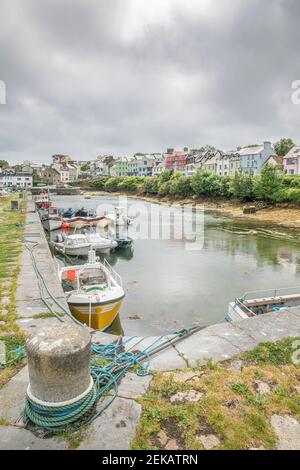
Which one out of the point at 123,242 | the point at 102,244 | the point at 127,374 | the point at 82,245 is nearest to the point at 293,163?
the point at 123,242

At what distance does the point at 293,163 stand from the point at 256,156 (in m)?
14.5

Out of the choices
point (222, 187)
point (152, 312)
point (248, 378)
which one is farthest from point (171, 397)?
point (222, 187)

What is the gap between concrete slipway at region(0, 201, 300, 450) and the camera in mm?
4387

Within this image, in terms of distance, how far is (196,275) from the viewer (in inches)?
811

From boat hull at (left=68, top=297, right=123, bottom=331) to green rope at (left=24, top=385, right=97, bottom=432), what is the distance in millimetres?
6717

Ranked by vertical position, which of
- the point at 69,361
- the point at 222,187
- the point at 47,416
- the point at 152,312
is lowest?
the point at 152,312

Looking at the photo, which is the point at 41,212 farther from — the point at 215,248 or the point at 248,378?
the point at 248,378

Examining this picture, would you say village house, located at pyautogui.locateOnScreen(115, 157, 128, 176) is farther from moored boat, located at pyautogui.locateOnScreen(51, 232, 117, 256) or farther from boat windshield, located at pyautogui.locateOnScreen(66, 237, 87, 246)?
boat windshield, located at pyautogui.locateOnScreen(66, 237, 87, 246)

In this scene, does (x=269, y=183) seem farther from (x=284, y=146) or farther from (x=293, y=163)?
(x=284, y=146)

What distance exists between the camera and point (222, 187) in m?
69.4

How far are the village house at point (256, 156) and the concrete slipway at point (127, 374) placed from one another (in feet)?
273

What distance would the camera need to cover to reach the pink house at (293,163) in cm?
7400
